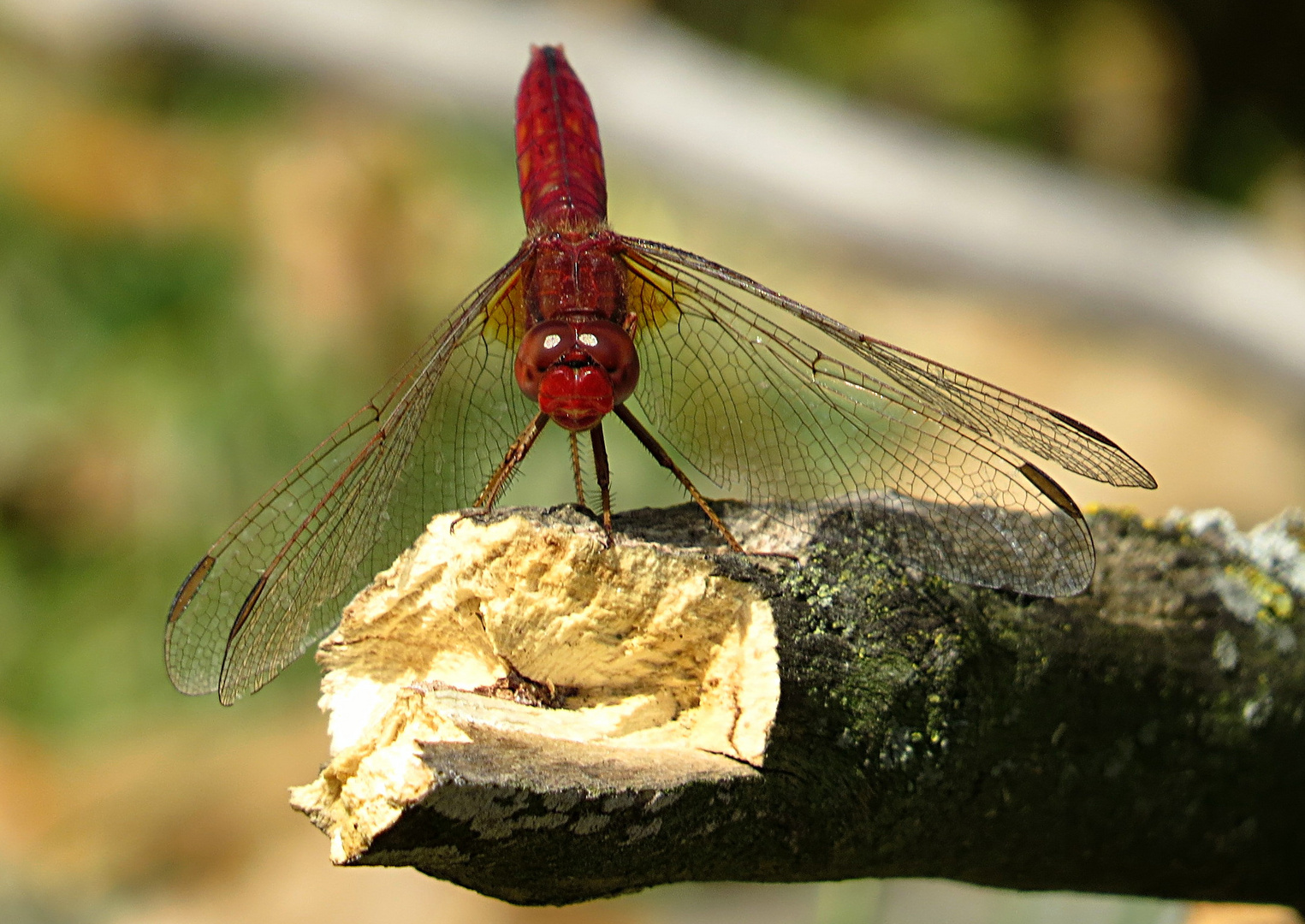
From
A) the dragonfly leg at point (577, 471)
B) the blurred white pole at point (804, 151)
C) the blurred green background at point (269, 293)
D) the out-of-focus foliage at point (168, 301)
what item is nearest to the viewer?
the dragonfly leg at point (577, 471)

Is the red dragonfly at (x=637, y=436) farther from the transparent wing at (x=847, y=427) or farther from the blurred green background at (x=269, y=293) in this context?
the blurred green background at (x=269, y=293)

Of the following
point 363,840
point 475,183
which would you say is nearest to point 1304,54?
point 475,183

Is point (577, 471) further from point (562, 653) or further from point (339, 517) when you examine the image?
point (562, 653)

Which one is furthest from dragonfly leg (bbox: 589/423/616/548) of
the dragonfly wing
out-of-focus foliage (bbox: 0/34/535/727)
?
out-of-focus foliage (bbox: 0/34/535/727)

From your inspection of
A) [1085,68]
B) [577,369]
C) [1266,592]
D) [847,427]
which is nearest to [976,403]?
[847,427]

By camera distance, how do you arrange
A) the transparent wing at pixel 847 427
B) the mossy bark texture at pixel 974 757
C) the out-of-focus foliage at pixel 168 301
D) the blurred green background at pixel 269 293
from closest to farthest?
the mossy bark texture at pixel 974 757
the transparent wing at pixel 847 427
the blurred green background at pixel 269 293
the out-of-focus foliage at pixel 168 301

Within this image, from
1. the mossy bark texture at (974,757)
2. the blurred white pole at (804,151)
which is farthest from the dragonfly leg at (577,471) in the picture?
the blurred white pole at (804,151)
